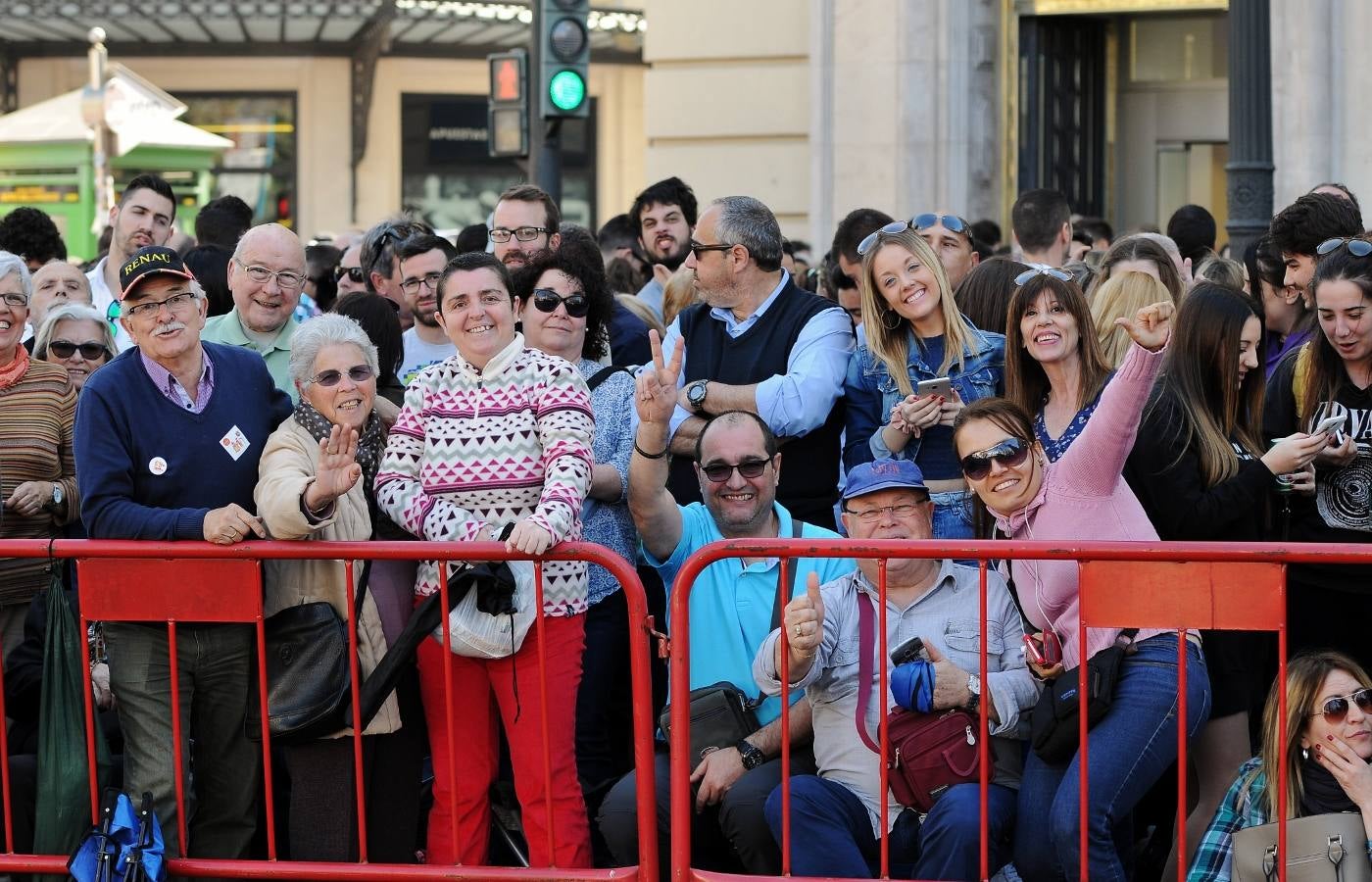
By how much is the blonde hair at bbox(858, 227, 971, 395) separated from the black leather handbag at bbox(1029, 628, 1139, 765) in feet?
4.83

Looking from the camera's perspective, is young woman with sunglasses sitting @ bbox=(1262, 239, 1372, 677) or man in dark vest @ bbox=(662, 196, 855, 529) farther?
man in dark vest @ bbox=(662, 196, 855, 529)

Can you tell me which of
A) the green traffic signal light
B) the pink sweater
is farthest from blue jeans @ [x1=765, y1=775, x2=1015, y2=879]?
the green traffic signal light

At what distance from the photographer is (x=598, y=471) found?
5.76 m

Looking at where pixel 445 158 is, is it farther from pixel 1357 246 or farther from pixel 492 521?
pixel 1357 246

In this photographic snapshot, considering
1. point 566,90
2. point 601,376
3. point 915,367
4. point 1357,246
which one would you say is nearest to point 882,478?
point 915,367

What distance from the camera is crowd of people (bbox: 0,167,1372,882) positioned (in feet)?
16.0

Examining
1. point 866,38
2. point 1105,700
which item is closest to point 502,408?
point 1105,700

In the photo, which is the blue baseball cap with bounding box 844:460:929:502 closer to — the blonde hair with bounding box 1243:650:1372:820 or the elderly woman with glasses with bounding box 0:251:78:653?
the blonde hair with bounding box 1243:650:1372:820

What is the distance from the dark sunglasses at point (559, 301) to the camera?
6141 millimetres

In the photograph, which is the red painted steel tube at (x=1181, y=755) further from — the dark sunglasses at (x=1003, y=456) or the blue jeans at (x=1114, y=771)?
the dark sunglasses at (x=1003, y=456)

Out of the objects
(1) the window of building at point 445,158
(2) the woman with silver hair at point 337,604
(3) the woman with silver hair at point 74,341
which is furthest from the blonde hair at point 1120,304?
(1) the window of building at point 445,158

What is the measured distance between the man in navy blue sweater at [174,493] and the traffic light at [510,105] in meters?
5.90

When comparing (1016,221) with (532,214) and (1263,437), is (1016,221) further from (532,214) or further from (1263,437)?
(1263,437)

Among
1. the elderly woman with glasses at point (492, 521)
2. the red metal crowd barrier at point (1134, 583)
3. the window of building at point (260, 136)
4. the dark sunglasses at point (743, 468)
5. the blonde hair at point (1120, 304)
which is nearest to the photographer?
the red metal crowd barrier at point (1134, 583)
